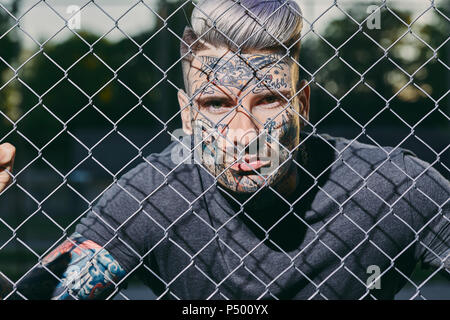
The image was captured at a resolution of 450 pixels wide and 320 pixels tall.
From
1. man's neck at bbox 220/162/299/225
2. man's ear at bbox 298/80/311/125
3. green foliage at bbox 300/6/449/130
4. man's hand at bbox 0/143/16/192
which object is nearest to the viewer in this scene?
man's hand at bbox 0/143/16/192

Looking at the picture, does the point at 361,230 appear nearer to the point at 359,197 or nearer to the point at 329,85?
the point at 359,197

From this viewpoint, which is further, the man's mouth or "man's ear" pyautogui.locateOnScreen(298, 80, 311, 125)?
"man's ear" pyautogui.locateOnScreen(298, 80, 311, 125)

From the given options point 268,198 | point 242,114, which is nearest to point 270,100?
point 242,114

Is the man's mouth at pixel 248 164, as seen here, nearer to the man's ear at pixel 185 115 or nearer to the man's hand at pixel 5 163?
the man's ear at pixel 185 115

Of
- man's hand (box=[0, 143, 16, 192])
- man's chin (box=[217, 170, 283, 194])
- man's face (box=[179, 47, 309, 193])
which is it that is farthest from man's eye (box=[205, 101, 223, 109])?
man's hand (box=[0, 143, 16, 192])

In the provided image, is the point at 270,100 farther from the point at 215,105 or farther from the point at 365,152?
the point at 365,152

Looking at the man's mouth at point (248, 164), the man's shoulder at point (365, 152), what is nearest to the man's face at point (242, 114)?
the man's mouth at point (248, 164)

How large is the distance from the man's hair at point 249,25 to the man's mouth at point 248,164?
0.42 metres

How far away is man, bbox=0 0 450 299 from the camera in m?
2.07

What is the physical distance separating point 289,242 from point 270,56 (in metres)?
0.83

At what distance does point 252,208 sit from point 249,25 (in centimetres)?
81

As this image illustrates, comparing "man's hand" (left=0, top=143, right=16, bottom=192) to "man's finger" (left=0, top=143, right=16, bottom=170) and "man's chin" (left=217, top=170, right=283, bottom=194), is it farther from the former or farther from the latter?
"man's chin" (left=217, top=170, right=283, bottom=194)

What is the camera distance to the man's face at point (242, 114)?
6.72 feet
